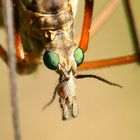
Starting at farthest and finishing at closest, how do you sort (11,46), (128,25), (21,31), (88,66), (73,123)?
(73,123), (128,25), (88,66), (21,31), (11,46)

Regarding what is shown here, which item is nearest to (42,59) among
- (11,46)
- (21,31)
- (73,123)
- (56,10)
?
(21,31)

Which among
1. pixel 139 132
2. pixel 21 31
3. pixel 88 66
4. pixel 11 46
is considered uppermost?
pixel 11 46

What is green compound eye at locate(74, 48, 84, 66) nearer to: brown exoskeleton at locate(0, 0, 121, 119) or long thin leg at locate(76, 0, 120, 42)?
brown exoskeleton at locate(0, 0, 121, 119)

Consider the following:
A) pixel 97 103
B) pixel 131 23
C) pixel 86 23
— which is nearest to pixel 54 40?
pixel 86 23

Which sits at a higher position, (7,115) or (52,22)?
(52,22)

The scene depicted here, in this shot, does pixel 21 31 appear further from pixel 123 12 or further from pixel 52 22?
pixel 123 12

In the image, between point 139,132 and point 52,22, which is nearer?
point 52,22

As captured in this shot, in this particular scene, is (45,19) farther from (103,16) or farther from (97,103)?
(97,103)

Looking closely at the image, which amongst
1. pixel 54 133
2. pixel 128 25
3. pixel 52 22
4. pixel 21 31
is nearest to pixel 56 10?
pixel 52 22

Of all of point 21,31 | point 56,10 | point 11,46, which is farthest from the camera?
point 21,31
